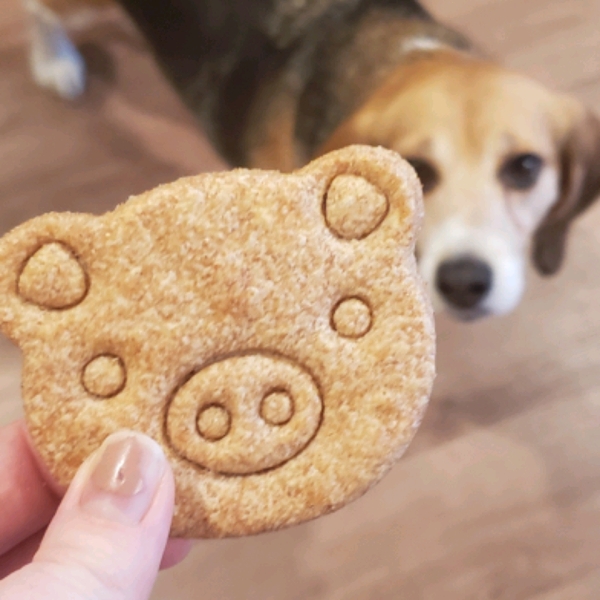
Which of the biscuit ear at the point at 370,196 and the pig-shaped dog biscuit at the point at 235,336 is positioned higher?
the biscuit ear at the point at 370,196

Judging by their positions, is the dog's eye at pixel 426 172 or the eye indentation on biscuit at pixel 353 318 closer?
the eye indentation on biscuit at pixel 353 318

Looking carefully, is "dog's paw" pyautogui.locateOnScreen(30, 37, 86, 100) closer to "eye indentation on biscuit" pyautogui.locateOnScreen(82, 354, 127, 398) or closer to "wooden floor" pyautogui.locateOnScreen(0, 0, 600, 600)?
"wooden floor" pyautogui.locateOnScreen(0, 0, 600, 600)

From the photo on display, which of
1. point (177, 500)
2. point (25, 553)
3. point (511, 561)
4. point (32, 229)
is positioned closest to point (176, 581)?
point (25, 553)

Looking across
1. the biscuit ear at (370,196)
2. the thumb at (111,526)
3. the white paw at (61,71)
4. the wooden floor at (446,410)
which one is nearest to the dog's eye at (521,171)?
the wooden floor at (446,410)

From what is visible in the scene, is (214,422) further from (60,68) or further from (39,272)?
(60,68)

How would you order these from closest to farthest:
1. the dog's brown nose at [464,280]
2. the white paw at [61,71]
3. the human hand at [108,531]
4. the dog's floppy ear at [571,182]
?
the human hand at [108,531] < the dog's brown nose at [464,280] < the dog's floppy ear at [571,182] < the white paw at [61,71]

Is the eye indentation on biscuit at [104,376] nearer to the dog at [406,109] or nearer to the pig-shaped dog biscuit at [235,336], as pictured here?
the pig-shaped dog biscuit at [235,336]

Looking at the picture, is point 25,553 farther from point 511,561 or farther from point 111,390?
point 511,561

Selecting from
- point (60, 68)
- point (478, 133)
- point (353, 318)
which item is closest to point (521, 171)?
point (478, 133)
